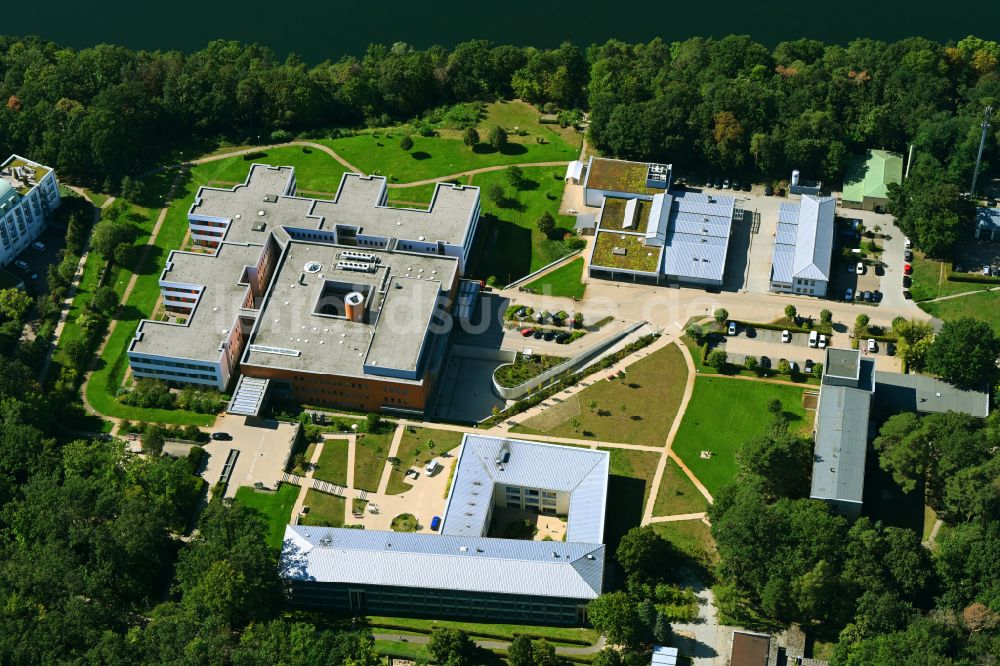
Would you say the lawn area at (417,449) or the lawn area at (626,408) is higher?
the lawn area at (626,408)

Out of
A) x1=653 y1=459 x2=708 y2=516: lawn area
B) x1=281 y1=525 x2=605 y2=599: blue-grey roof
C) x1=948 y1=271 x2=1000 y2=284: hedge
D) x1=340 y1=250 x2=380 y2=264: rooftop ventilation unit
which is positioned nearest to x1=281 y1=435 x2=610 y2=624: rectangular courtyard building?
x1=281 y1=525 x2=605 y2=599: blue-grey roof

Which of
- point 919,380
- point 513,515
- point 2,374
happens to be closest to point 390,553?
point 513,515

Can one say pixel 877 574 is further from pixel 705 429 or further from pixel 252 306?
pixel 252 306

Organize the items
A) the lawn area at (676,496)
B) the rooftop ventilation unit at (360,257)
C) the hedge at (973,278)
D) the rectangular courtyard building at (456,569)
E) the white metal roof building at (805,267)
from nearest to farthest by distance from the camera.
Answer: the rectangular courtyard building at (456,569)
the lawn area at (676,496)
the white metal roof building at (805,267)
the rooftop ventilation unit at (360,257)
the hedge at (973,278)

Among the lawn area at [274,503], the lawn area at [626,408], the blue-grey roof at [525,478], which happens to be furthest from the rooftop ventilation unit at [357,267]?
the lawn area at [274,503]

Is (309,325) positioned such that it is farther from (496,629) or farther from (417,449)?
(496,629)

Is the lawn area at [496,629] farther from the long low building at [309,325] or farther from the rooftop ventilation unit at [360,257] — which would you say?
the rooftop ventilation unit at [360,257]
